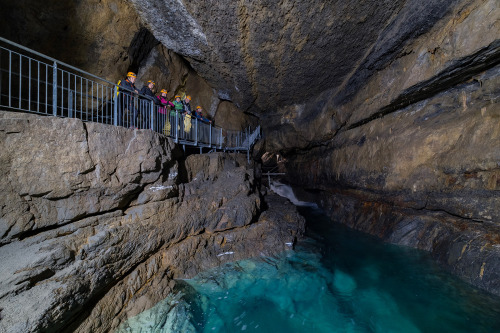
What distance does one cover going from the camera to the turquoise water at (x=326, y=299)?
4.42 m

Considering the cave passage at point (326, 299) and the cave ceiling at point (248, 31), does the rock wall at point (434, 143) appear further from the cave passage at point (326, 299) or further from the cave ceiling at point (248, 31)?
the cave passage at point (326, 299)

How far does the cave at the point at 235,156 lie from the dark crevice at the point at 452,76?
0.05 metres

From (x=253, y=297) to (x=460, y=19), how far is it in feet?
29.8

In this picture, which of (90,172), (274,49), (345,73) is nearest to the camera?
(90,172)

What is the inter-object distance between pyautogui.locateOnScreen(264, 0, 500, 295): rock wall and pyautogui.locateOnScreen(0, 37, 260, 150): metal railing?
7353 millimetres

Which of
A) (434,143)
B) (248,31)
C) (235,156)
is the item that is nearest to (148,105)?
(248,31)

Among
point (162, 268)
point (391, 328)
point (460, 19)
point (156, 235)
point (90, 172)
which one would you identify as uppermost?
point (460, 19)

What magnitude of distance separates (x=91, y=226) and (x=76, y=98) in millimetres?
4511

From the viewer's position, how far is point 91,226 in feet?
13.9

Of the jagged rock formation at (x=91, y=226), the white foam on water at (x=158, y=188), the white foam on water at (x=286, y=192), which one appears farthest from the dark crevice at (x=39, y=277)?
the white foam on water at (x=286, y=192)

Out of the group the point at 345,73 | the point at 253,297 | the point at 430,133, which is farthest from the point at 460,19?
the point at 253,297

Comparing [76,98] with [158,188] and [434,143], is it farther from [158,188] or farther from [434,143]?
[434,143]

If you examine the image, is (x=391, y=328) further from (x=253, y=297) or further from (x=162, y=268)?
(x=162, y=268)

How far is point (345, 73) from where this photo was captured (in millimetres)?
A: 9797
